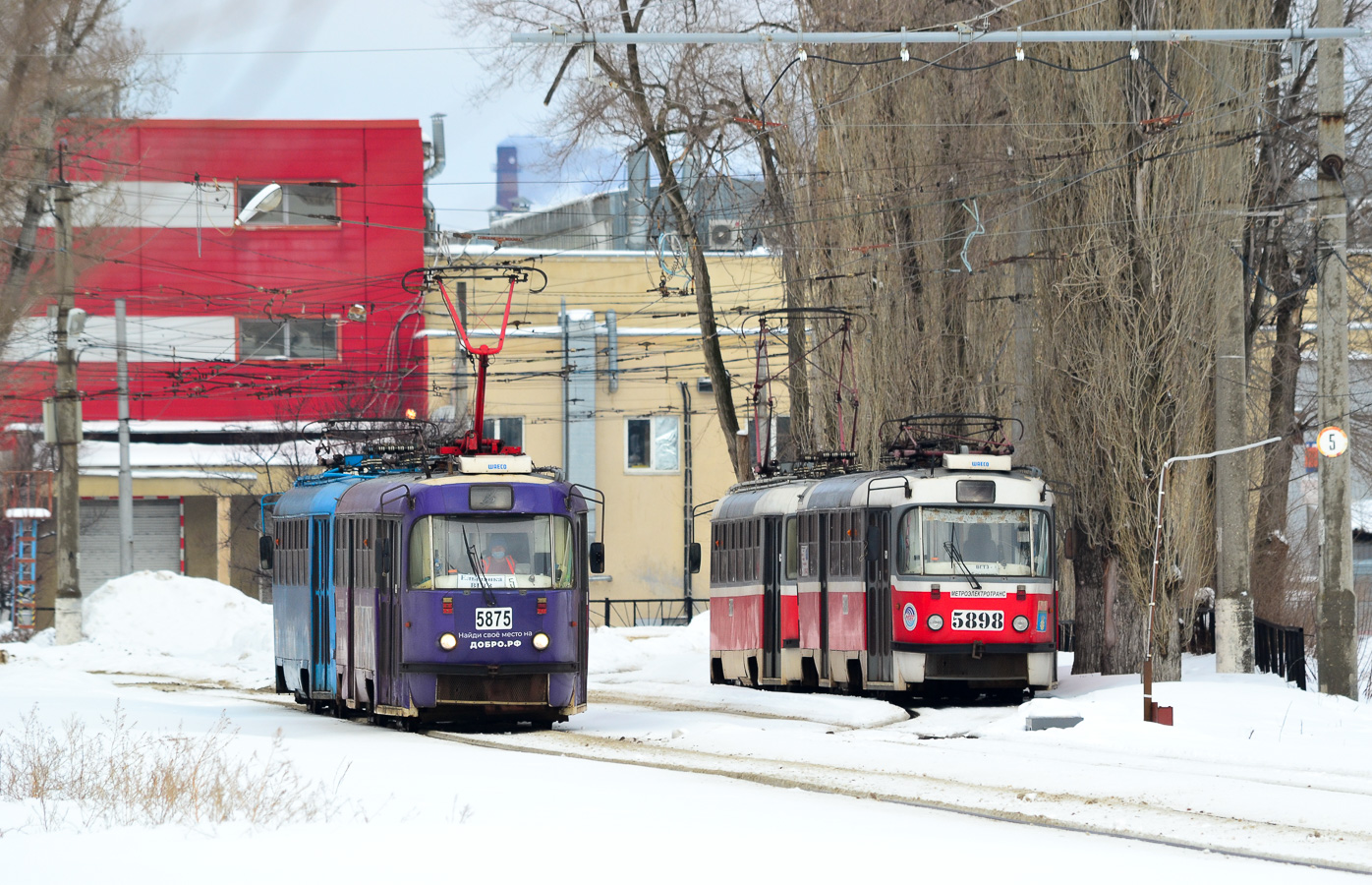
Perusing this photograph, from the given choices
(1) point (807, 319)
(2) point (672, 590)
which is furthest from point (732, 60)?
(2) point (672, 590)

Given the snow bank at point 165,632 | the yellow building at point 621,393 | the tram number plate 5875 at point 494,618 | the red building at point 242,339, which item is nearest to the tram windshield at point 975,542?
the tram number plate 5875 at point 494,618

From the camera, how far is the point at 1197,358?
23.3 m

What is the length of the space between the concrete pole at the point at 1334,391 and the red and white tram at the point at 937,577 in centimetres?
352

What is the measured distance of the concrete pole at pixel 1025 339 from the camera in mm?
25234

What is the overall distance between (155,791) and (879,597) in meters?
13.1

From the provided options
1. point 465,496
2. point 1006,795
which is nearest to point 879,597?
point 465,496

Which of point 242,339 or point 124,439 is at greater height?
point 242,339

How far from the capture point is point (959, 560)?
22.9 metres

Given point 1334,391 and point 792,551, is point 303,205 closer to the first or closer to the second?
point 792,551

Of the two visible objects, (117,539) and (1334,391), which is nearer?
(1334,391)

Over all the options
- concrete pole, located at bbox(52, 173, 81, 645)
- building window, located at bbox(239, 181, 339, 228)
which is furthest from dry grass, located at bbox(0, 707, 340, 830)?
building window, located at bbox(239, 181, 339, 228)

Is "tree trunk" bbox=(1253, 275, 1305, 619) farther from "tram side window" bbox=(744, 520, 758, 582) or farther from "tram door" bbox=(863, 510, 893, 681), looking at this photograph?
"tram door" bbox=(863, 510, 893, 681)

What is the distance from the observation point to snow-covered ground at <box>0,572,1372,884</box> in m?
9.50

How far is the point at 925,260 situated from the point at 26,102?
27.2 meters
